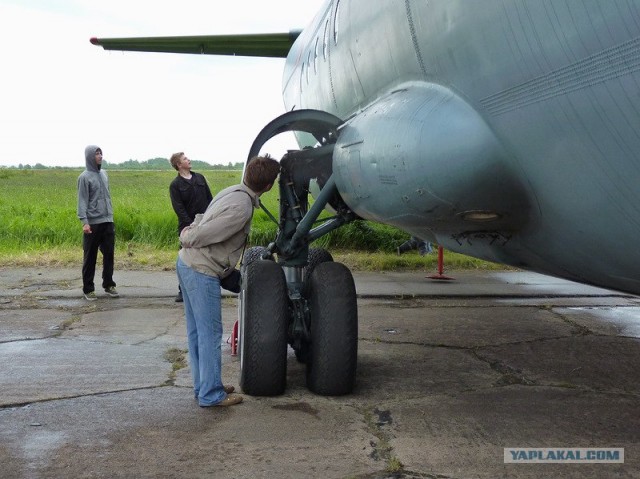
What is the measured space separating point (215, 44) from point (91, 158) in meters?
4.05

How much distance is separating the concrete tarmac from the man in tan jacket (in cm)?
21

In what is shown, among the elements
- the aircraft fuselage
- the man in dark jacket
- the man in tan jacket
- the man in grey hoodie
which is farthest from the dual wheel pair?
the man in grey hoodie

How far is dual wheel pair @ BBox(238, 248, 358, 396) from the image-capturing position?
4594 millimetres

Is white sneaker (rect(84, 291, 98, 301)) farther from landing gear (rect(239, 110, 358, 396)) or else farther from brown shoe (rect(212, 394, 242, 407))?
brown shoe (rect(212, 394, 242, 407))

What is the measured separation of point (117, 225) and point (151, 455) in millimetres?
10781

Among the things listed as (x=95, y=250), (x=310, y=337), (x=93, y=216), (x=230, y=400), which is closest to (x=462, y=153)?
(x=310, y=337)

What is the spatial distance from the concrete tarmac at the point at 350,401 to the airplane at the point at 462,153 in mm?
504

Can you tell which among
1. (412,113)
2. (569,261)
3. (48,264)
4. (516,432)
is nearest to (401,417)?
(516,432)

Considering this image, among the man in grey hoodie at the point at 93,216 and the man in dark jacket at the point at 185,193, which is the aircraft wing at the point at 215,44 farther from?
the man in dark jacket at the point at 185,193

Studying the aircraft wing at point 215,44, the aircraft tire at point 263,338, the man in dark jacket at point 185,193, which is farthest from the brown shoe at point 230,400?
the aircraft wing at point 215,44

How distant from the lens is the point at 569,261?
3564 millimetres

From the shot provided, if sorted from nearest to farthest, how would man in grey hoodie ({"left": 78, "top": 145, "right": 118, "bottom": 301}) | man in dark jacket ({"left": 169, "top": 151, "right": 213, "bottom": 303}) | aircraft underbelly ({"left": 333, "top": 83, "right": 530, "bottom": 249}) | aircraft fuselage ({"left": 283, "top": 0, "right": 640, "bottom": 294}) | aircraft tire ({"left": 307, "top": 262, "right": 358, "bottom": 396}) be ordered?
aircraft fuselage ({"left": 283, "top": 0, "right": 640, "bottom": 294}), aircraft underbelly ({"left": 333, "top": 83, "right": 530, "bottom": 249}), aircraft tire ({"left": 307, "top": 262, "right": 358, "bottom": 396}), man in dark jacket ({"left": 169, "top": 151, "right": 213, "bottom": 303}), man in grey hoodie ({"left": 78, "top": 145, "right": 118, "bottom": 301})

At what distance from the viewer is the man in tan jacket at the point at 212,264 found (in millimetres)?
4383

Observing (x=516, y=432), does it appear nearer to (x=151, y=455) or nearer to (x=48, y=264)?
(x=151, y=455)
